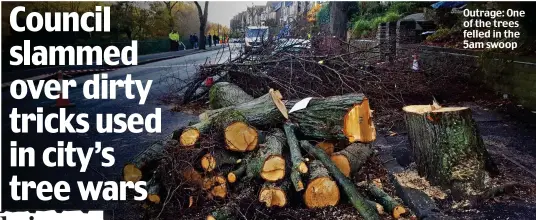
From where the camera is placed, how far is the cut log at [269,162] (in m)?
3.36

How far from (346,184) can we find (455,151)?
94cm

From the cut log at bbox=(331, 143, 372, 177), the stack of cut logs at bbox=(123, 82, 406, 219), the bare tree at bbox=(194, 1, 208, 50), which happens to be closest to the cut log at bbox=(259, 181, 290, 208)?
the stack of cut logs at bbox=(123, 82, 406, 219)

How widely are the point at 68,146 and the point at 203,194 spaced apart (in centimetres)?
260

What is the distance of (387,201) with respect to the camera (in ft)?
10.8

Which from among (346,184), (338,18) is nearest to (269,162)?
(346,184)

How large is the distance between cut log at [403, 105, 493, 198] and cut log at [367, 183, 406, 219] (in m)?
0.52

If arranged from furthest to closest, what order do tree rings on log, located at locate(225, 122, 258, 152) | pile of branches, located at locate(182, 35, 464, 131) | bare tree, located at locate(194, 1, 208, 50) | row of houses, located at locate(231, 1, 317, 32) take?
bare tree, located at locate(194, 1, 208, 50), row of houses, located at locate(231, 1, 317, 32), pile of branches, located at locate(182, 35, 464, 131), tree rings on log, located at locate(225, 122, 258, 152)

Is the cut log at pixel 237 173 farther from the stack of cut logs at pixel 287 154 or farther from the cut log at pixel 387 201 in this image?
the cut log at pixel 387 201

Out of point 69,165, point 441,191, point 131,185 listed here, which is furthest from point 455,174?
point 69,165

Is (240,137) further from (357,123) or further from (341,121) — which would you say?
(357,123)

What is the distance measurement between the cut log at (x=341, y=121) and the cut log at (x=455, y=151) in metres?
0.53

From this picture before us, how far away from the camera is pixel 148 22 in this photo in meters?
23.8

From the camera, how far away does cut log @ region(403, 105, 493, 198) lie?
11.3ft

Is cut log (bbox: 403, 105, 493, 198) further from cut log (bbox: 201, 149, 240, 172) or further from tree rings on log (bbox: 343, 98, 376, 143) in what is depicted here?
cut log (bbox: 201, 149, 240, 172)
